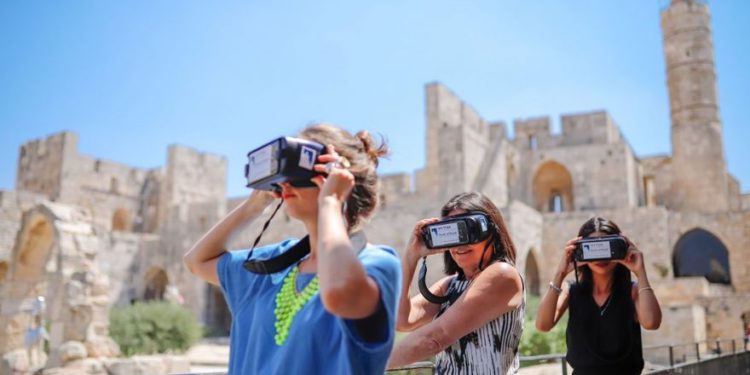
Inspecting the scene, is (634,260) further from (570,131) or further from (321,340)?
(570,131)

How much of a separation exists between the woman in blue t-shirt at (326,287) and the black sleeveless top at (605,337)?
1665 millimetres

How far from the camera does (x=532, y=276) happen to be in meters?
21.5

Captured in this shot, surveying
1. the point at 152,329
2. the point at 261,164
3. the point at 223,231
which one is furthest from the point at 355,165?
the point at 152,329

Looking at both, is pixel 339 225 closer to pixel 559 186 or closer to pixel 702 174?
pixel 702 174

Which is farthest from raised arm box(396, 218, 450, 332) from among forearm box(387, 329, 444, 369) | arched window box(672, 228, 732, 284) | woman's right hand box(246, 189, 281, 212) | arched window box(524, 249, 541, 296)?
arched window box(672, 228, 732, 284)

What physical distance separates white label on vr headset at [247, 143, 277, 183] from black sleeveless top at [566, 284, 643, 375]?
1916 mm

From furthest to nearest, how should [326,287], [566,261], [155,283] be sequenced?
[155,283], [566,261], [326,287]

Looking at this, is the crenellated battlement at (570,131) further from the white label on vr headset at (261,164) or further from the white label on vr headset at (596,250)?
the white label on vr headset at (261,164)

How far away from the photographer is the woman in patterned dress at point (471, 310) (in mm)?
1941

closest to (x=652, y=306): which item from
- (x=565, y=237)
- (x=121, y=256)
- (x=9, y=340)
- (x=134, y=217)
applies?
(x=9, y=340)

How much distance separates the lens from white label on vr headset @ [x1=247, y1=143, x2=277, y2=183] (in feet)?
4.56

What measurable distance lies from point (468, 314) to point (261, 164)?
2.96 ft

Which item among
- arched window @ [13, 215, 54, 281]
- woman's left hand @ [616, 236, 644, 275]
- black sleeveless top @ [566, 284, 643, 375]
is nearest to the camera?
black sleeveless top @ [566, 284, 643, 375]

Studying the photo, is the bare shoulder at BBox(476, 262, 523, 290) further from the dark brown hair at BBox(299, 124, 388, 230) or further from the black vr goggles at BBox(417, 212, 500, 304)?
the dark brown hair at BBox(299, 124, 388, 230)
